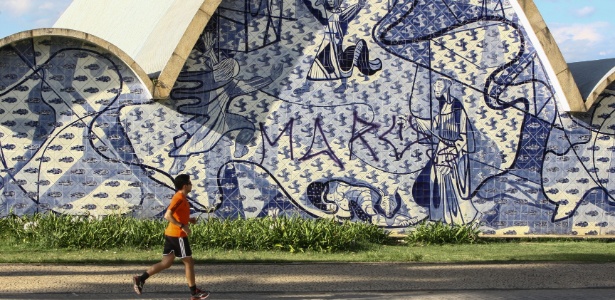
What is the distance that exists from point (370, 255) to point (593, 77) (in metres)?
5.67

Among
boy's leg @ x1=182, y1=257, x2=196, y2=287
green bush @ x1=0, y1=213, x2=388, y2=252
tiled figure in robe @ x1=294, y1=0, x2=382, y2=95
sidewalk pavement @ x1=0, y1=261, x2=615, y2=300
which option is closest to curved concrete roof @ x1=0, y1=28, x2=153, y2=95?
green bush @ x1=0, y1=213, x2=388, y2=252

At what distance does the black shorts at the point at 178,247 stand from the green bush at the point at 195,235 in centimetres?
370

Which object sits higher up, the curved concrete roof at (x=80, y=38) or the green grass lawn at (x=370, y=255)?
the curved concrete roof at (x=80, y=38)

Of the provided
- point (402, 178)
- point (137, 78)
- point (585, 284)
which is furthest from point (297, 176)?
point (585, 284)

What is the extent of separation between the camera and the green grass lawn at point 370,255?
1253 centimetres

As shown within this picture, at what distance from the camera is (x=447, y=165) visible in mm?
15641

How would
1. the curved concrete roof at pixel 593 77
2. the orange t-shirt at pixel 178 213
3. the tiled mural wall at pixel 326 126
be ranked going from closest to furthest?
the orange t-shirt at pixel 178 213 < the tiled mural wall at pixel 326 126 < the curved concrete roof at pixel 593 77

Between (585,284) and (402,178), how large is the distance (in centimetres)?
442

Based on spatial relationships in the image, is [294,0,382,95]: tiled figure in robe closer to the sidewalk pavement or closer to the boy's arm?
the sidewalk pavement

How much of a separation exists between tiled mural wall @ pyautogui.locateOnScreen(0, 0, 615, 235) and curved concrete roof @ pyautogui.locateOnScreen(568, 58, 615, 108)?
321mm

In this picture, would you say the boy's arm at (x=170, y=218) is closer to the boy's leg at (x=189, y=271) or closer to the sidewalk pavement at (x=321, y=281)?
the boy's leg at (x=189, y=271)

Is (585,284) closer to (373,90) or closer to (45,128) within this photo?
(373,90)

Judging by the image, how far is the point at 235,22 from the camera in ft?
50.2

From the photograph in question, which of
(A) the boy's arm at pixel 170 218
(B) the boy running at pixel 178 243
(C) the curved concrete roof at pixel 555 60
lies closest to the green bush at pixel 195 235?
(B) the boy running at pixel 178 243
